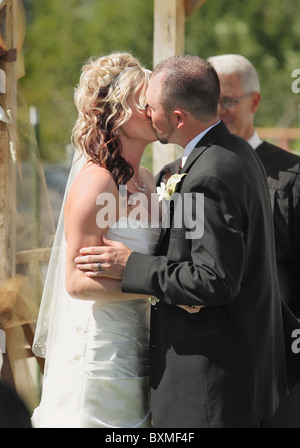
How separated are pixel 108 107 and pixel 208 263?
34.4 inches

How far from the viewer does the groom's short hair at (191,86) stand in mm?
2178

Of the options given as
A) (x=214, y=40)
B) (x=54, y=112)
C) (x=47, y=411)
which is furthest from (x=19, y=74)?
(x=214, y=40)

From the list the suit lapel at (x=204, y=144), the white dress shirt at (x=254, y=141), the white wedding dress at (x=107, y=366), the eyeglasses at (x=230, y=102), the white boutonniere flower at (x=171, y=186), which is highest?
the eyeglasses at (x=230, y=102)

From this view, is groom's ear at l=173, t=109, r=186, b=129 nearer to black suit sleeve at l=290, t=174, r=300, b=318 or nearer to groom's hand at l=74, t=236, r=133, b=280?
groom's hand at l=74, t=236, r=133, b=280

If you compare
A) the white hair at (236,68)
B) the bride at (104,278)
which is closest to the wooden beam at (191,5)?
the white hair at (236,68)

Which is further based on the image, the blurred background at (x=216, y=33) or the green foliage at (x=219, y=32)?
the green foliage at (x=219, y=32)

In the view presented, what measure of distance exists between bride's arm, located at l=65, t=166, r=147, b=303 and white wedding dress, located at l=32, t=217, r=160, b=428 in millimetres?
113

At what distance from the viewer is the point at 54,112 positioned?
6.85m

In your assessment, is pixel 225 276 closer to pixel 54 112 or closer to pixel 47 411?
pixel 47 411

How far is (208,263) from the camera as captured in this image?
2.00 metres

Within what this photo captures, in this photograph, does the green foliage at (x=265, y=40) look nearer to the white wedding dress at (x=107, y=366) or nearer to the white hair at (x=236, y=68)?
the white hair at (x=236, y=68)

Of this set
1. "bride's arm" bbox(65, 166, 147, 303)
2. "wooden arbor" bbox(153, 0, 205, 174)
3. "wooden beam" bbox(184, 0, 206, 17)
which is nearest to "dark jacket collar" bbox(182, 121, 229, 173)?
"bride's arm" bbox(65, 166, 147, 303)

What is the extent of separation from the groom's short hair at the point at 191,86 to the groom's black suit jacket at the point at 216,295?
99mm
